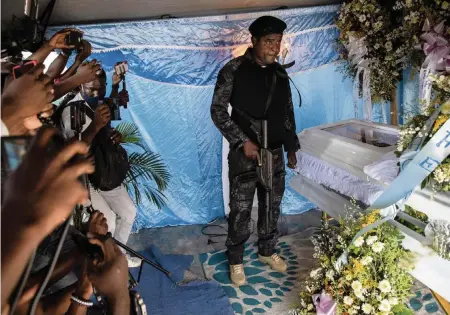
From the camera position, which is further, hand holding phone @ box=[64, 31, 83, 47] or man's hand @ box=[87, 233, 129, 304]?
hand holding phone @ box=[64, 31, 83, 47]

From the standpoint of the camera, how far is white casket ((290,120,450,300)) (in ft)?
7.88

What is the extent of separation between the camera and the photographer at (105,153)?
9.25ft

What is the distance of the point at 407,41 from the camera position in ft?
14.7

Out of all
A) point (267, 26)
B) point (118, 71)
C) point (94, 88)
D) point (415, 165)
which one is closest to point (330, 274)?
point (415, 165)

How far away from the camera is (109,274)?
4.12 feet

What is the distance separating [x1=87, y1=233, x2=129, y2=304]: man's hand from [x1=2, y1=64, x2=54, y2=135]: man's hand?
0.45 m

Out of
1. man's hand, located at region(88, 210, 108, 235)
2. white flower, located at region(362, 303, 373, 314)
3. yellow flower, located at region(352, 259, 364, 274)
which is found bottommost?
white flower, located at region(362, 303, 373, 314)

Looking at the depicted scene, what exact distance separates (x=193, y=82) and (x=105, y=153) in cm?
226

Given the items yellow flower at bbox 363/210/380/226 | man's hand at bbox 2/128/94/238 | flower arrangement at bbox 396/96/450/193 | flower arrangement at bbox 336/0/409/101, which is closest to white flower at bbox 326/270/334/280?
yellow flower at bbox 363/210/380/226

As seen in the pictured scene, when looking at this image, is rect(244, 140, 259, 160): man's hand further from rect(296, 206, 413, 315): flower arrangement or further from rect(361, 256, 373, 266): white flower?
rect(361, 256, 373, 266): white flower

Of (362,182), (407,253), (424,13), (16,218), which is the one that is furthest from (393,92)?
(16,218)

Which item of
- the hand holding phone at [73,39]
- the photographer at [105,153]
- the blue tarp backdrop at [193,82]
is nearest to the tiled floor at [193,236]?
the blue tarp backdrop at [193,82]

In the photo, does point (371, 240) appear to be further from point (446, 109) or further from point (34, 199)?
point (34, 199)

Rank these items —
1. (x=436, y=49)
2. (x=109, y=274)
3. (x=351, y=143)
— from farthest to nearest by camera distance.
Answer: (x=436, y=49) < (x=351, y=143) < (x=109, y=274)
